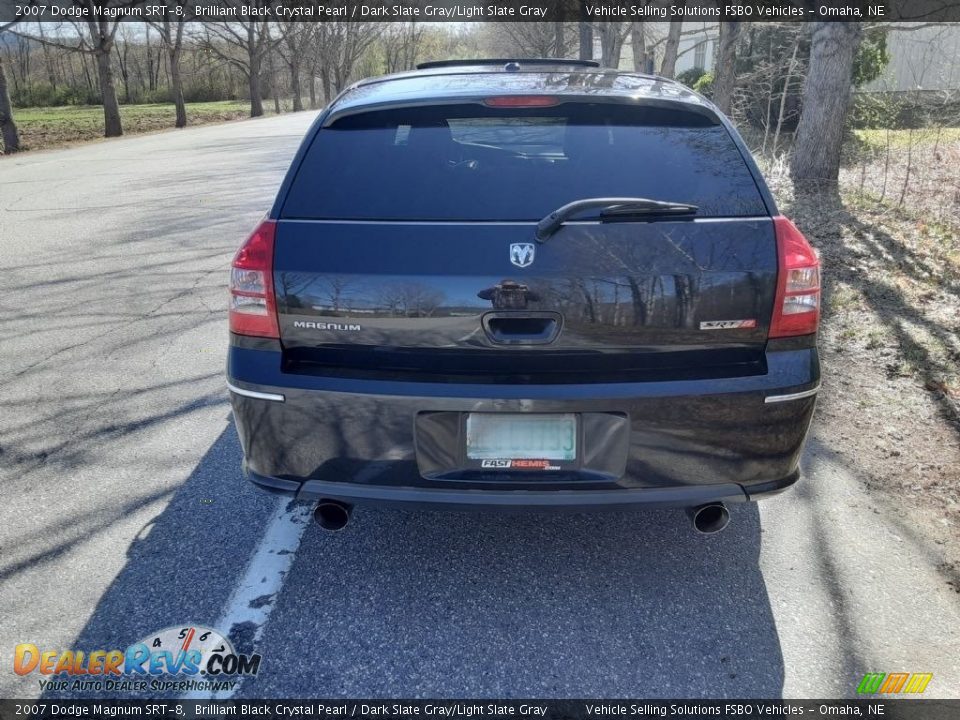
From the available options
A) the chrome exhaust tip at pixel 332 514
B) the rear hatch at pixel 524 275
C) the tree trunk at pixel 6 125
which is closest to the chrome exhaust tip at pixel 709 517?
the rear hatch at pixel 524 275

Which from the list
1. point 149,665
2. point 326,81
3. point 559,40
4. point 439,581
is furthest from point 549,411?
point 326,81

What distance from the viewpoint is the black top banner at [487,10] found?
11.2 metres

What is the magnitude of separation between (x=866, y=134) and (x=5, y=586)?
20.2 meters

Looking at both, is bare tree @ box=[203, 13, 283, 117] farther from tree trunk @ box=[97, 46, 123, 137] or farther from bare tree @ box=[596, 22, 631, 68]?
bare tree @ box=[596, 22, 631, 68]

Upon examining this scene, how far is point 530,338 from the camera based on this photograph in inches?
95.5

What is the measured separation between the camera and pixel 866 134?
18.2 m

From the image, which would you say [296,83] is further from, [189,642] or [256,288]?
[189,642]

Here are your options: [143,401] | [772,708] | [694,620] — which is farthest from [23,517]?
[772,708]

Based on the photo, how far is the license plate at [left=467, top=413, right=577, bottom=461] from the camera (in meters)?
2.42

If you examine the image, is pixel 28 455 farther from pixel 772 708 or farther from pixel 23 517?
pixel 772 708

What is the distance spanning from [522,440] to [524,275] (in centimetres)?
54

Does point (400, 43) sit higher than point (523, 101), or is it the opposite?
point (400, 43)

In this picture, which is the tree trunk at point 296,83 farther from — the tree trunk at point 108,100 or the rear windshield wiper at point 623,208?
the rear windshield wiper at point 623,208

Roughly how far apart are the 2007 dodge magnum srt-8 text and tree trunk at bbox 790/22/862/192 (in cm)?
862
